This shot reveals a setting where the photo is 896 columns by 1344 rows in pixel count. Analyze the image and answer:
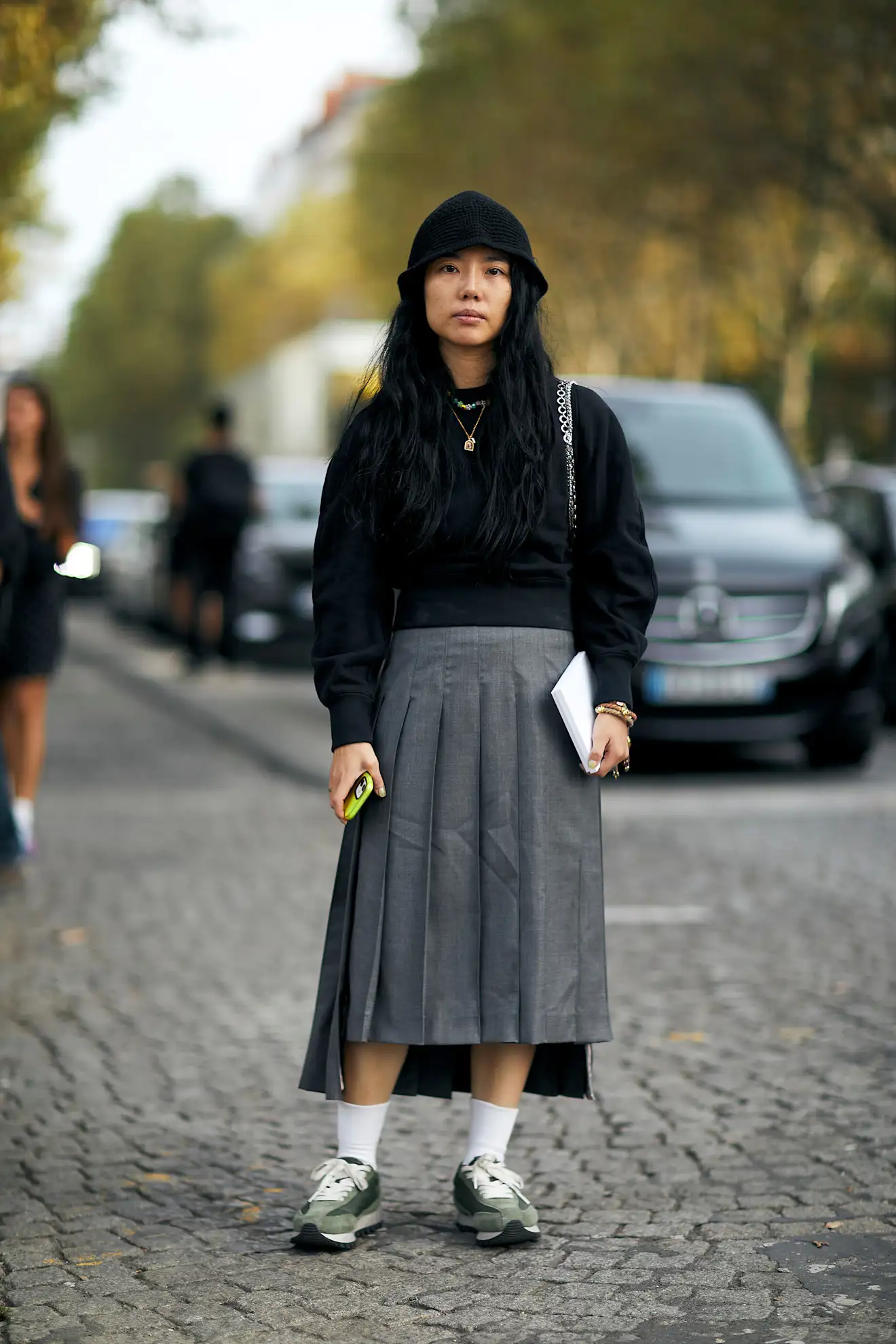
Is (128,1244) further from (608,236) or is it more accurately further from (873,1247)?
(608,236)

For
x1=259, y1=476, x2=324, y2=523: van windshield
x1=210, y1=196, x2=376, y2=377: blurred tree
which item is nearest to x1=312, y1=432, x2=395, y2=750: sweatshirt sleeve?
x1=259, y1=476, x2=324, y2=523: van windshield

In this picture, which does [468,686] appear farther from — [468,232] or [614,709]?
[468,232]

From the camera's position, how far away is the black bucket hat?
4008 millimetres

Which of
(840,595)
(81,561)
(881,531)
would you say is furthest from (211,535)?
(81,561)

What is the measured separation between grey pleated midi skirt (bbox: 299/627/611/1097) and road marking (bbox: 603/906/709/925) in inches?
140

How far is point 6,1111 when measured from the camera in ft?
16.9

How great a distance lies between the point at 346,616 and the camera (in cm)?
408

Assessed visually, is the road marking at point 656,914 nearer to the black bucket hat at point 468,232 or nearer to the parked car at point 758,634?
the parked car at point 758,634

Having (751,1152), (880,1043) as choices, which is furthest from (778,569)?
(751,1152)

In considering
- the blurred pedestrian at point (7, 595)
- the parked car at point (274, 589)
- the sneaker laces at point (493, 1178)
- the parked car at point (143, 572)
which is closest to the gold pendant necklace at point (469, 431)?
Answer: the sneaker laces at point (493, 1178)

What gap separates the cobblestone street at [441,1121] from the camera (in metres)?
3.79

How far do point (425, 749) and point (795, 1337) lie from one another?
47.2 inches

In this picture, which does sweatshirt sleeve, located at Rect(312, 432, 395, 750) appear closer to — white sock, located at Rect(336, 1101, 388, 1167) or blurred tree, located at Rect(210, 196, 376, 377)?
white sock, located at Rect(336, 1101, 388, 1167)

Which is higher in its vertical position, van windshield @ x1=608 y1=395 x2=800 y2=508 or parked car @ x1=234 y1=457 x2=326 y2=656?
van windshield @ x1=608 y1=395 x2=800 y2=508
